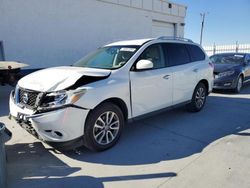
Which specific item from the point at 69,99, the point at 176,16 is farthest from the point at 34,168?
the point at 176,16

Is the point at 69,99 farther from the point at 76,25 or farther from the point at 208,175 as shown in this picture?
the point at 76,25

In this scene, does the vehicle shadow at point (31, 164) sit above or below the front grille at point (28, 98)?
below

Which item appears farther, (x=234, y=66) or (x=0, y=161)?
(x=234, y=66)

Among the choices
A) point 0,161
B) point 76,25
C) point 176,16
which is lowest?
point 0,161

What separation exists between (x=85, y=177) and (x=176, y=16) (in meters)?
14.5

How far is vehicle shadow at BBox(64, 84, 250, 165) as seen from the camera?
373 cm

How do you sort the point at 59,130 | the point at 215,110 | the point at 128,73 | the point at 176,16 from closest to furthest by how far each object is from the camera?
the point at 59,130 < the point at 128,73 < the point at 215,110 < the point at 176,16

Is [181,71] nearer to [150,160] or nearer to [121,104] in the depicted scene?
[121,104]

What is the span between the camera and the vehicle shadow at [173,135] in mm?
3729

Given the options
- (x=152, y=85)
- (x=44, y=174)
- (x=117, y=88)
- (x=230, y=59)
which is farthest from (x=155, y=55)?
(x=230, y=59)

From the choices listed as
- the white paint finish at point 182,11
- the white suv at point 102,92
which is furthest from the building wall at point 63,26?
the white suv at point 102,92

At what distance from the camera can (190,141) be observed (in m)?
4.29

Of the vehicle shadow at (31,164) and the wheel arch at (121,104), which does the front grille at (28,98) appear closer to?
the vehicle shadow at (31,164)

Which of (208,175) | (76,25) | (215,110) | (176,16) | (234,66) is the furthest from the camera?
(176,16)
